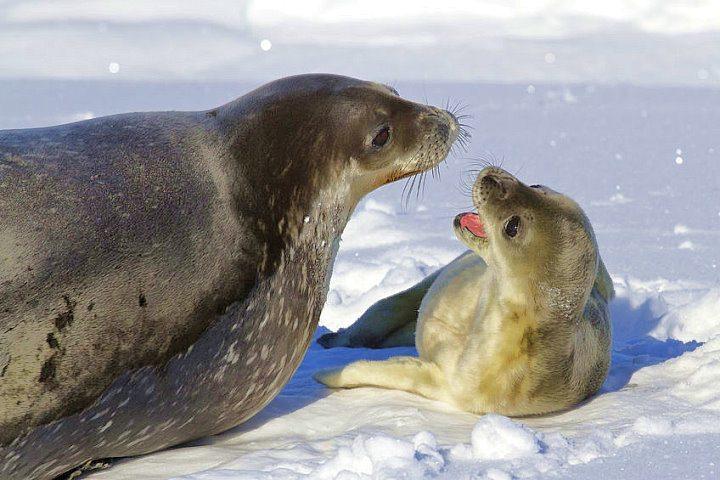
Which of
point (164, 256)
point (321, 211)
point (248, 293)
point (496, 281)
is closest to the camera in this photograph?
point (164, 256)

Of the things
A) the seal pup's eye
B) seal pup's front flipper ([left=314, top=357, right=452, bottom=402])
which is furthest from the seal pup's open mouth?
seal pup's front flipper ([left=314, top=357, right=452, bottom=402])

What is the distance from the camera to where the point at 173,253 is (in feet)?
8.84

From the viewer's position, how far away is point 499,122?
35.0ft

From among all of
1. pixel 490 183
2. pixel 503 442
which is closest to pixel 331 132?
pixel 490 183

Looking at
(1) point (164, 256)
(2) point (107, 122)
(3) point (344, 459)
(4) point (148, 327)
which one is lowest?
(3) point (344, 459)

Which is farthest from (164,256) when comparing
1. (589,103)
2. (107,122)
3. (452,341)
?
(589,103)

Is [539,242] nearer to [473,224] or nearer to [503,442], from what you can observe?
[473,224]

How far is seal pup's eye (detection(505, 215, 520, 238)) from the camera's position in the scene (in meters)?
3.40

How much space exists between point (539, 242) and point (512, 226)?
11 cm

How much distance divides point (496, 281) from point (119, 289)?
4.55 ft

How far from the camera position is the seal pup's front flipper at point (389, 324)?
422 centimetres

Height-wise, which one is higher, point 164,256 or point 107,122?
point 107,122

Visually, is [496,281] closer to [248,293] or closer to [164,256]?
[248,293]

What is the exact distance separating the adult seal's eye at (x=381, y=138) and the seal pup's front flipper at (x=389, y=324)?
3.53 ft
